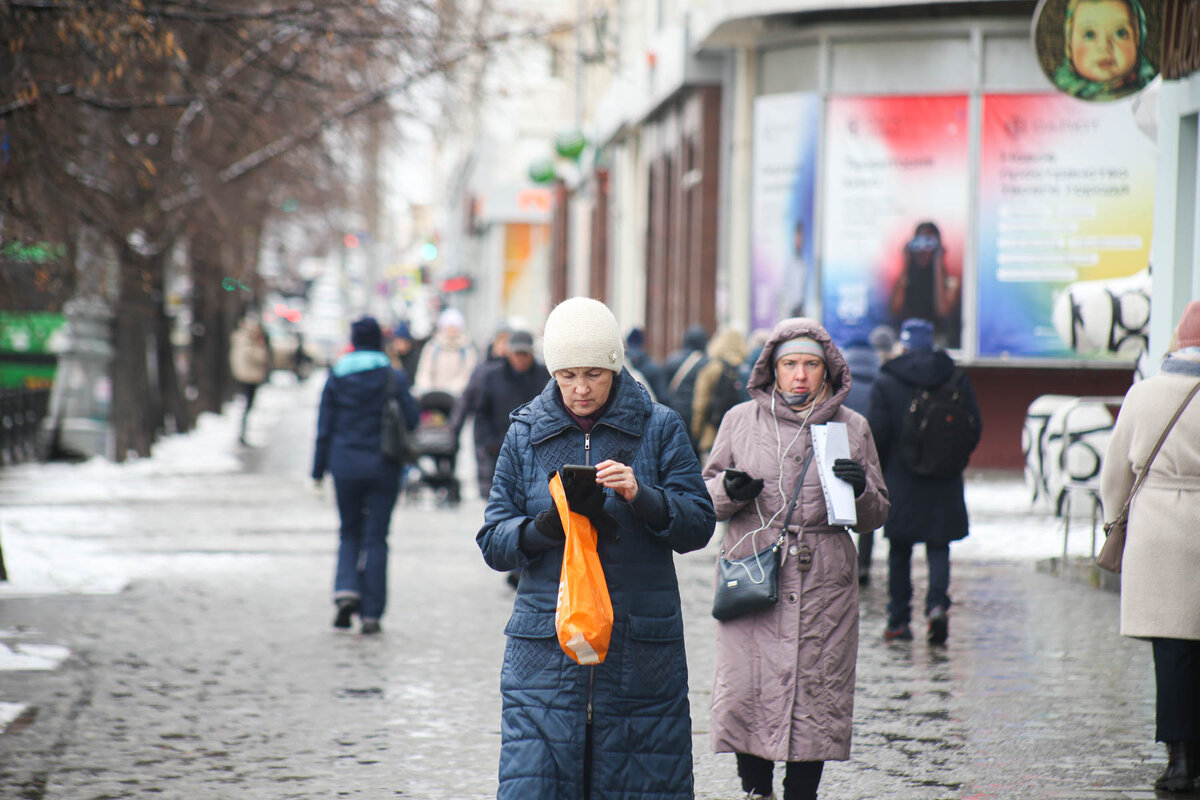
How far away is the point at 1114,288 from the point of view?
13289 mm

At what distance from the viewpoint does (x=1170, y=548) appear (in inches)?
248

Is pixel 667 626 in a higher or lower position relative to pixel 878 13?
lower

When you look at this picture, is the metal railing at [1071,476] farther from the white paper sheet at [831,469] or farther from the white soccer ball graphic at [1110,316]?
the white paper sheet at [831,469]

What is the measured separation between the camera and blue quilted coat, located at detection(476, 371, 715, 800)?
4.38 meters

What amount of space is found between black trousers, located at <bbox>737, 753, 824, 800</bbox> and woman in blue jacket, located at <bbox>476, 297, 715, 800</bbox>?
47.7 inches

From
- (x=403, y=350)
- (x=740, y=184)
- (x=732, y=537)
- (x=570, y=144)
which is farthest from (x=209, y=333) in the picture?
(x=732, y=537)

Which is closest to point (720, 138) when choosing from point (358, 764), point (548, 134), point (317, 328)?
point (358, 764)

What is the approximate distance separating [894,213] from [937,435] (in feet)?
40.2

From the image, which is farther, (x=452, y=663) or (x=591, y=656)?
(x=452, y=663)

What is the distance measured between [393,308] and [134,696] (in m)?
89.6

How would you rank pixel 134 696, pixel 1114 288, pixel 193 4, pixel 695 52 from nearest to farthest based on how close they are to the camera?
1. pixel 134 696
2. pixel 193 4
3. pixel 1114 288
4. pixel 695 52

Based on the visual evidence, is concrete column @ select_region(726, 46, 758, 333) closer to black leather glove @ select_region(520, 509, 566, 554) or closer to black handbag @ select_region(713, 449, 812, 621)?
black handbag @ select_region(713, 449, 812, 621)

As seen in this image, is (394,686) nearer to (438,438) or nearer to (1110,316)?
(1110,316)

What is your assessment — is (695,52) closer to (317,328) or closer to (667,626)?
(667,626)
